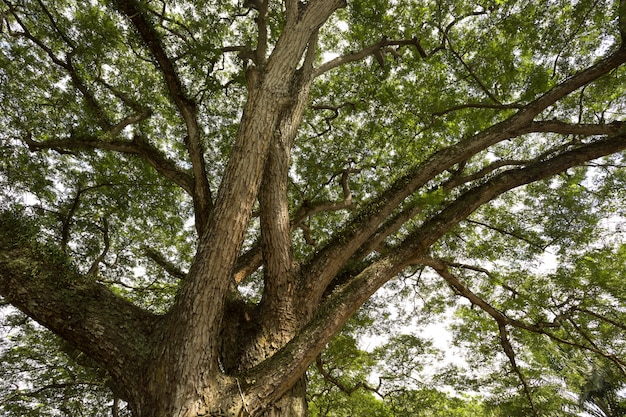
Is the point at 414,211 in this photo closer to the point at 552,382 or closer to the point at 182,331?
the point at 182,331

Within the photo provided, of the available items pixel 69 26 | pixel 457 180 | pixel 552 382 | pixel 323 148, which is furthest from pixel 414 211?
pixel 552 382

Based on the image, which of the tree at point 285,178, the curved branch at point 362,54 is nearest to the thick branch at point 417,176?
the tree at point 285,178

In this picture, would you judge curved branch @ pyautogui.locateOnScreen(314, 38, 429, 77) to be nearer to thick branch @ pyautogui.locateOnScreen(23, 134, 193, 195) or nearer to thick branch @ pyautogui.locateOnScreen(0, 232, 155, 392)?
thick branch @ pyautogui.locateOnScreen(23, 134, 193, 195)

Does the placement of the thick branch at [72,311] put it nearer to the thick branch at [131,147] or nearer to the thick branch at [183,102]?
the thick branch at [183,102]

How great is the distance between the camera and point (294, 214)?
5801 millimetres

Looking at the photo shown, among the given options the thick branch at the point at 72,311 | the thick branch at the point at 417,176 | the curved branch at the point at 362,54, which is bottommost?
the thick branch at the point at 72,311

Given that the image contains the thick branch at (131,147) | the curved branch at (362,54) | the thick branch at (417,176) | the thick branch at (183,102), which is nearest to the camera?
the thick branch at (417,176)

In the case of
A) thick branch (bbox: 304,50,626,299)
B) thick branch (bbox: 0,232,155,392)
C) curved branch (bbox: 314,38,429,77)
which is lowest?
thick branch (bbox: 0,232,155,392)

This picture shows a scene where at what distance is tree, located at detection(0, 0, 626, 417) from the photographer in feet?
8.54

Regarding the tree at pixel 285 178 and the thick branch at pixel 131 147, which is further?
the thick branch at pixel 131 147

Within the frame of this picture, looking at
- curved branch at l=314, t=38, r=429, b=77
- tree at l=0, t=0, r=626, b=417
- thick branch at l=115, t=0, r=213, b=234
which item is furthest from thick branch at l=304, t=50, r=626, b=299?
curved branch at l=314, t=38, r=429, b=77

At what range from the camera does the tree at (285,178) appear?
Answer: 2.60 meters

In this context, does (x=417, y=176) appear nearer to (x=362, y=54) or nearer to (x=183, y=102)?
(x=362, y=54)

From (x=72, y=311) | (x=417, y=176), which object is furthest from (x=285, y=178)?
(x=72, y=311)
